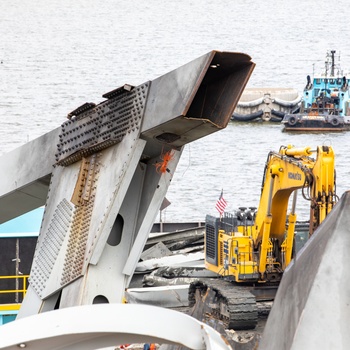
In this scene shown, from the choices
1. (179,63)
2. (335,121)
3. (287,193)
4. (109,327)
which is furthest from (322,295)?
(179,63)

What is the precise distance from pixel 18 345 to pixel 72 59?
121 metres

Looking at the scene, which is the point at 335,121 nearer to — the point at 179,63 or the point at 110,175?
the point at 179,63

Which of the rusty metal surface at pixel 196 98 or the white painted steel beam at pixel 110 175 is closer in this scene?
the rusty metal surface at pixel 196 98

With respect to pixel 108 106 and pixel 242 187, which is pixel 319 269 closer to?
pixel 108 106

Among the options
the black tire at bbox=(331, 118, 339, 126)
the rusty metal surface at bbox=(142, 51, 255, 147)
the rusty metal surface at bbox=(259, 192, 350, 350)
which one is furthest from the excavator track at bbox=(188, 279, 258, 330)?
the black tire at bbox=(331, 118, 339, 126)

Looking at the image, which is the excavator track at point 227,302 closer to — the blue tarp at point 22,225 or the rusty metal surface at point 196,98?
the blue tarp at point 22,225

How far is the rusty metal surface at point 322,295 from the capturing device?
3.48 meters

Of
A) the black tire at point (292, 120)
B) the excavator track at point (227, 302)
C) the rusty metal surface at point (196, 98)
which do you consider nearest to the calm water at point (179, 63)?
the black tire at point (292, 120)

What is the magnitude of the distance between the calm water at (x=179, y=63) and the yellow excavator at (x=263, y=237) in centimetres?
388

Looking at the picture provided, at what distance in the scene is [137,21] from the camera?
183625 millimetres

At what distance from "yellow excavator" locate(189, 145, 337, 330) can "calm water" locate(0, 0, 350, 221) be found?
3882 millimetres

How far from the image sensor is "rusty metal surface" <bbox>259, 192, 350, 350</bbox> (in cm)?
348

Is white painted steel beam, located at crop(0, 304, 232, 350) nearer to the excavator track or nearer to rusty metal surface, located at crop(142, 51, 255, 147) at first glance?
rusty metal surface, located at crop(142, 51, 255, 147)

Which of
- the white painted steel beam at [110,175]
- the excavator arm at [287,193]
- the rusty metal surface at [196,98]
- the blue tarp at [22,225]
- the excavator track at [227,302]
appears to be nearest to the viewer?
the rusty metal surface at [196,98]
